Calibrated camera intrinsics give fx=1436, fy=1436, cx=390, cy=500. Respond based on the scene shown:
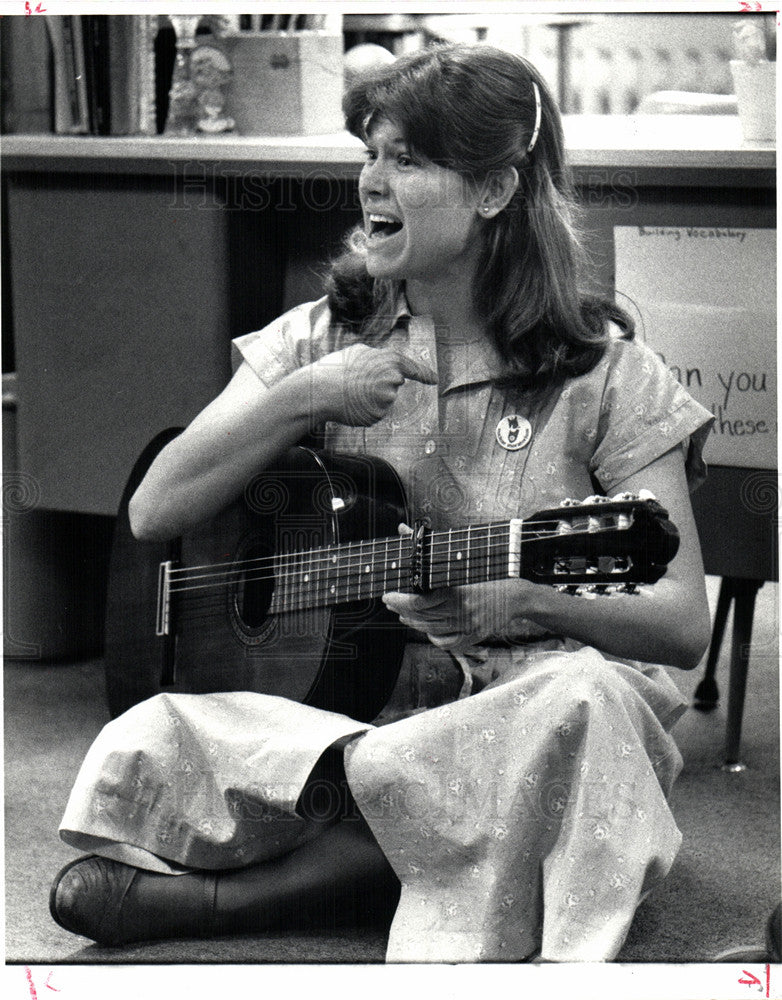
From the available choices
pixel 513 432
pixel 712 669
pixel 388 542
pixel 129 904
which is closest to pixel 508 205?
pixel 513 432

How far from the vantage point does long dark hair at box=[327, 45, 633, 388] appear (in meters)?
1.15

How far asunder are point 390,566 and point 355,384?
6.1 inches

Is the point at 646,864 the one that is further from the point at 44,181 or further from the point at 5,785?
the point at 44,181

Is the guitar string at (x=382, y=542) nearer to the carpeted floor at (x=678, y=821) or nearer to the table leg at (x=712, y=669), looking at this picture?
the carpeted floor at (x=678, y=821)

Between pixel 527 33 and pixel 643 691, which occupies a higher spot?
pixel 527 33

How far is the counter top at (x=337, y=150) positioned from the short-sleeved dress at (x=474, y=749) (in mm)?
242

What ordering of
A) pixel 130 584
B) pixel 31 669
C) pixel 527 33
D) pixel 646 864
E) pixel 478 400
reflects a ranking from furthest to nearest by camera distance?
pixel 527 33 → pixel 31 669 → pixel 130 584 → pixel 478 400 → pixel 646 864

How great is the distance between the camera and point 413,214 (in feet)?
3.88

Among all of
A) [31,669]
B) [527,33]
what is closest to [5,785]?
[31,669]

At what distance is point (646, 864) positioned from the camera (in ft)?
3.64

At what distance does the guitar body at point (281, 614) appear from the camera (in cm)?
120

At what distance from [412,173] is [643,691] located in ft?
1.53

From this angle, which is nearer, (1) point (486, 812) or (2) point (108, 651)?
(1) point (486, 812)

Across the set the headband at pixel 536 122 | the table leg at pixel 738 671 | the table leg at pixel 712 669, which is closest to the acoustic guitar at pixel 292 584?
the headband at pixel 536 122
